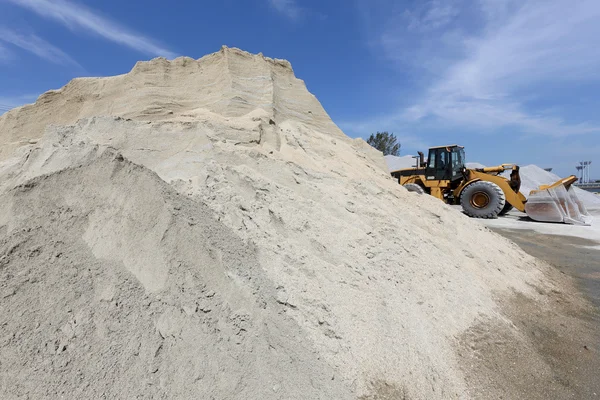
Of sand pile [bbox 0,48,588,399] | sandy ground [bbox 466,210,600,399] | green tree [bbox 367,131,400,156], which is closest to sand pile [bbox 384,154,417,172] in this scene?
green tree [bbox 367,131,400,156]

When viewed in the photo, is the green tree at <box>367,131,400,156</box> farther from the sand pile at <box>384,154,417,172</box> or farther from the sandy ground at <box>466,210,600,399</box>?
the sandy ground at <box>466,210,600,399</box>

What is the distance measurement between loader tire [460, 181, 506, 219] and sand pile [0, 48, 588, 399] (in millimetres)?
7312

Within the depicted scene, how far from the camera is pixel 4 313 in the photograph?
2.12 m

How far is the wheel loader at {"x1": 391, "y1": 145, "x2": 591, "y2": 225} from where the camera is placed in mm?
11281

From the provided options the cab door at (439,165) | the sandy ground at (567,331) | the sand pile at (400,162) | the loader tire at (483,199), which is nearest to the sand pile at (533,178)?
the sand pile at (400,162)

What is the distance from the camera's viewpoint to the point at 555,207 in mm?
11156

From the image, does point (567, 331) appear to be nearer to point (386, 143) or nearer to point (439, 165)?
point (439, 165)

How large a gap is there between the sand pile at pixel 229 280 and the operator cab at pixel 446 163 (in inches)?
301

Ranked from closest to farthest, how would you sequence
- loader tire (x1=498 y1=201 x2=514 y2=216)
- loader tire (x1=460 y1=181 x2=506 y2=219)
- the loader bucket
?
1. the loader bucket
2. loader tire (x1=460 y1=181 x2=506 y2=219)
3. loader tire (x1=498 y1=201 x2=514 y2=216)

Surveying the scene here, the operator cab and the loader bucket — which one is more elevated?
the operator cab

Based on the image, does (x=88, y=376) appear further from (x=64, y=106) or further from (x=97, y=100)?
(x=64, y=106)

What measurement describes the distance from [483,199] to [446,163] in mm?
1853

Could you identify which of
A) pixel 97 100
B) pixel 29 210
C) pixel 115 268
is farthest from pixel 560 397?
pixel 97 100

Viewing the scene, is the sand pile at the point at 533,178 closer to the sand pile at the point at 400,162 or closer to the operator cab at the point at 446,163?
the sand pile at the point at 400,162
